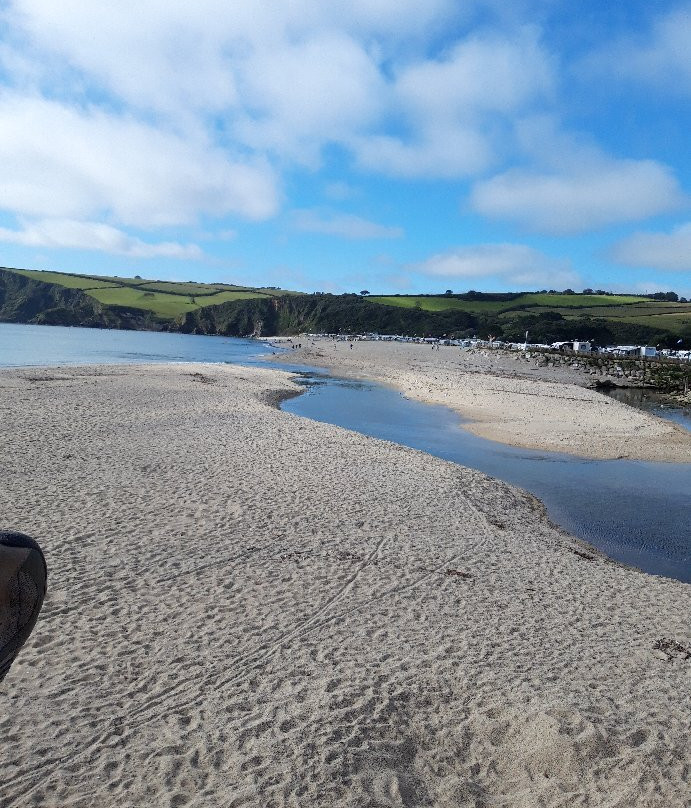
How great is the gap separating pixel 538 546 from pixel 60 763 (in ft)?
30.9

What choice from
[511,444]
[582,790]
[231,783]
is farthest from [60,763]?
[511,444]

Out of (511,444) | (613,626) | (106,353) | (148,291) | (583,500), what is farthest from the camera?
(148,291)

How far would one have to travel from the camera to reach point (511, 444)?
2417 cm

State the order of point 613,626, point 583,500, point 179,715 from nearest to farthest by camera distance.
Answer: point 179,715 → point 613,626 → point 583,500

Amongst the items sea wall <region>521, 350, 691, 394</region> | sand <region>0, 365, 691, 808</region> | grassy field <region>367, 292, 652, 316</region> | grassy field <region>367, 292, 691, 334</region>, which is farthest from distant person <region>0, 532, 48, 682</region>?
grassy field <region>367, 292, 652, 316</region>

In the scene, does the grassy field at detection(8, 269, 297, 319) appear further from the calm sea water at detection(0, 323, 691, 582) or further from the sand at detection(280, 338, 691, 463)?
the calm sea water at detection(0, 323, 691, 582)

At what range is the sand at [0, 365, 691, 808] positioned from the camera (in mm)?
5367

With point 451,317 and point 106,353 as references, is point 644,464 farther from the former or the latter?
point 451,317

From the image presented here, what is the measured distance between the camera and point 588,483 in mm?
18625

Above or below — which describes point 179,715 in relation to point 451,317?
below

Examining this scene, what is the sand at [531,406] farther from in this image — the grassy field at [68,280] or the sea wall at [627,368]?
the grassy field at [68,280]

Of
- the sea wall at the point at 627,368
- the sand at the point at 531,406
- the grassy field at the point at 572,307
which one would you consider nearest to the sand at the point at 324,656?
the sand at the point at 531,406

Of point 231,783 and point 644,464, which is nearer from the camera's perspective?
point 231,783

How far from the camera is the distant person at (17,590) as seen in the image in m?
1.69
